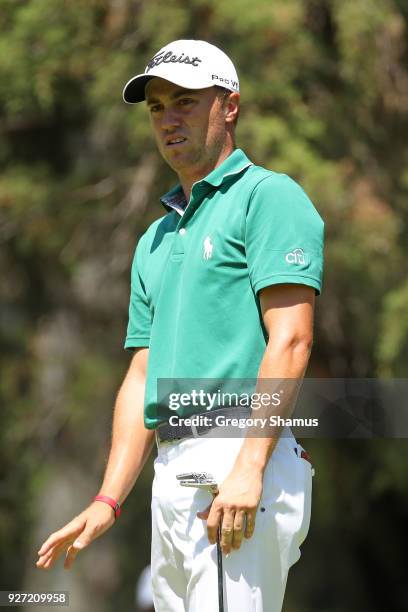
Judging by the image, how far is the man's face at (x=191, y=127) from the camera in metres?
3.35

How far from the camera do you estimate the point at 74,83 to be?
27.3 ft

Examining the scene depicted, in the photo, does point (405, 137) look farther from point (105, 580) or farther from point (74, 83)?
point (105, 580)

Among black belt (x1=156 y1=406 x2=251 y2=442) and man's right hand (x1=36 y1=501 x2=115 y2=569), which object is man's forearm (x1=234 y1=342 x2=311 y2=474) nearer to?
black belt (x1=156 y1=406 x2=251 y2=442)

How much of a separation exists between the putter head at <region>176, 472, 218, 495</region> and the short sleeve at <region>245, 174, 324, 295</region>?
479 mm

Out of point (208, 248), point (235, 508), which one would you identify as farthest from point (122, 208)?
point (235, 508)

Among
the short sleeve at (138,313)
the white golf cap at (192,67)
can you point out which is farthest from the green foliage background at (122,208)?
the white golf cap at (192,67)

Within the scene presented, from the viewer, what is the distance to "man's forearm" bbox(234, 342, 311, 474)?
2.86 meters

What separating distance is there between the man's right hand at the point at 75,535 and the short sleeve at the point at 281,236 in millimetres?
774

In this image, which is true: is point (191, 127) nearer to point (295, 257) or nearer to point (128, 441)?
point (295, 257)

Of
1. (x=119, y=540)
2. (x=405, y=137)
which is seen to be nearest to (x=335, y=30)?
(x=405, y=137)

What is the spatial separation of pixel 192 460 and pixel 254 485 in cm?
28

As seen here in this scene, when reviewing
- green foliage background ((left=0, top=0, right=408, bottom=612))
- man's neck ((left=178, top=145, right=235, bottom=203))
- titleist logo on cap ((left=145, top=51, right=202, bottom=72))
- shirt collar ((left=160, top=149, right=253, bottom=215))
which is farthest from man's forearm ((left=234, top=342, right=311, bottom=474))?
green foliage background ((left=0, top=0, right=408, bottom=612))

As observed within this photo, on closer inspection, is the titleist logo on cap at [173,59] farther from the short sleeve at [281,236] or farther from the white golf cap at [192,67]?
the short sleeve at [281,236]

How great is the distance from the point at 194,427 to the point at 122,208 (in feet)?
18.2
